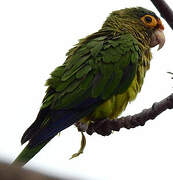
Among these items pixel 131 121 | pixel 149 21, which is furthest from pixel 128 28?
pixel 131 121

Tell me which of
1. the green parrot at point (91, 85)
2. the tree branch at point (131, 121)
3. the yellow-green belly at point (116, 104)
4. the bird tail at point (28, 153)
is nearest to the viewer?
the tree branch at point (131, 121)

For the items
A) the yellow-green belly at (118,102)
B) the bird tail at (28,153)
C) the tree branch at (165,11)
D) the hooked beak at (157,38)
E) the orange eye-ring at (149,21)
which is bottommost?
the hooked beak at (157,38)

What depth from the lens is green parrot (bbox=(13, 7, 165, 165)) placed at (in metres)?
3.43

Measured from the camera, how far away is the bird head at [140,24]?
470 cm

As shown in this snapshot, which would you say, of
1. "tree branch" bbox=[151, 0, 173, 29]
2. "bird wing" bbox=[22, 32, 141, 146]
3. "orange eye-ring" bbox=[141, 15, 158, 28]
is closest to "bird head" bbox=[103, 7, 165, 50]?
"orange eye-ring" bbox=[141, 15, 158, 28]

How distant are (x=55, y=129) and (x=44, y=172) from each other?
2.75 m

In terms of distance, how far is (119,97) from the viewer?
3783mm

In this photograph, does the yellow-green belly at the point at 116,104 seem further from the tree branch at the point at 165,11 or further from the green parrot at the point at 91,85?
the tree branch at the point at 165,11

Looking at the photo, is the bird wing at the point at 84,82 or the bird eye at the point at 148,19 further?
the bird eye at the point at 148,19

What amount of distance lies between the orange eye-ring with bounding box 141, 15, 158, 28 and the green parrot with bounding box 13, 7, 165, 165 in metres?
0.69

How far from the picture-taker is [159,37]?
4.90 metres

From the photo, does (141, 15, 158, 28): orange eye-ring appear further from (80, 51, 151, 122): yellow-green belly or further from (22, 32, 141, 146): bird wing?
(80, 51, 151, 122): yellow-green belly

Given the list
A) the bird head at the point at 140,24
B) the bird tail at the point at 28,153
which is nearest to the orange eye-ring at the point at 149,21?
the bird head at the point at 140,24

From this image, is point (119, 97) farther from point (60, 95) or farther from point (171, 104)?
Result: point (171, 104)
